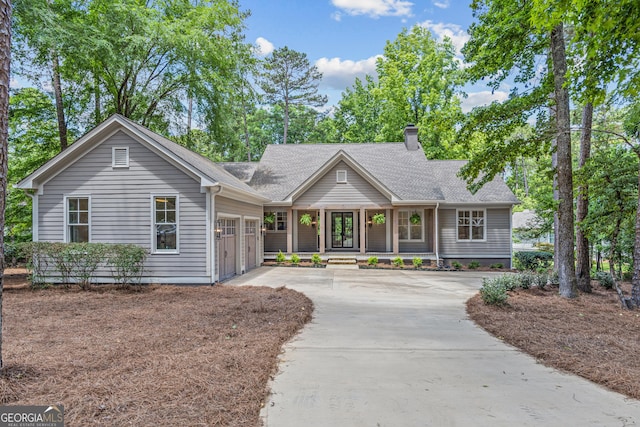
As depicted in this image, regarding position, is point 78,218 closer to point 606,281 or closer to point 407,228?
point 407,228

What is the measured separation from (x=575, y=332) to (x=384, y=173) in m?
12.8

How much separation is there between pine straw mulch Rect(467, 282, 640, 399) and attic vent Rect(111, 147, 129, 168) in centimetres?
997

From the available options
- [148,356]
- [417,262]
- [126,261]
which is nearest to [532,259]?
[417,262]

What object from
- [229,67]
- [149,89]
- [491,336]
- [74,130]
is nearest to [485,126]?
[491,336]

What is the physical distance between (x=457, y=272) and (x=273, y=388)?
12.4 m

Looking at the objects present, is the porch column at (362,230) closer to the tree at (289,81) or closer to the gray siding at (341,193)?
the gray siding at (341,193)

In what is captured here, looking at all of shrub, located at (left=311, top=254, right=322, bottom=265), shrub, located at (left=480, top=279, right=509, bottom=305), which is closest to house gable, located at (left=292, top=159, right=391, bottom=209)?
Result: shrub, located at (left=311, top=254, right=322, bottom=265)

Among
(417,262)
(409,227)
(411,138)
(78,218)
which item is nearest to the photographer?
(78,218)

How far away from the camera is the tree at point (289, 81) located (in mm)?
33812

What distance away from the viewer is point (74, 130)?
16375 mm

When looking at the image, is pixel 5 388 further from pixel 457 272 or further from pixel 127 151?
pixel 457 272

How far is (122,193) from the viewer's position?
10.4 metres

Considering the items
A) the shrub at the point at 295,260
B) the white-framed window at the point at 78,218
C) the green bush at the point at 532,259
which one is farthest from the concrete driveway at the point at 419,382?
the green bush at the point at 532,259

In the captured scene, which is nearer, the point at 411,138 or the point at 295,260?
the point at 295,260
